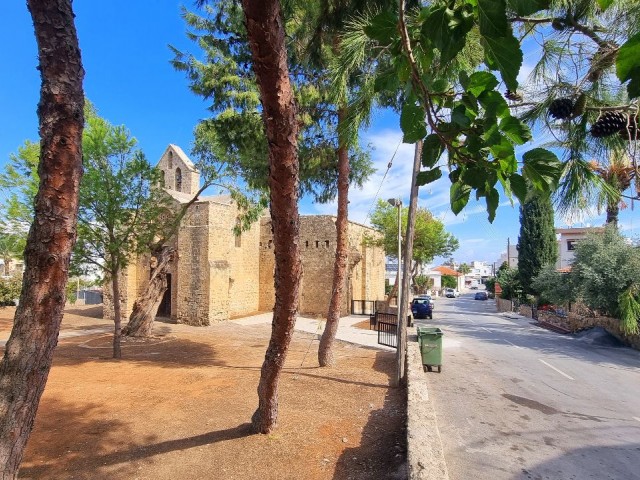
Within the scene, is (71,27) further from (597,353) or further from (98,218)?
(597,353)

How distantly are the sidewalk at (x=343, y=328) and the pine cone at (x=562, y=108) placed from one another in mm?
9427

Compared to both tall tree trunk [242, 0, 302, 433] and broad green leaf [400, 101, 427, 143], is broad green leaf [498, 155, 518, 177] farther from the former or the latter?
tall tree trunk [242, 0, 302, 433]

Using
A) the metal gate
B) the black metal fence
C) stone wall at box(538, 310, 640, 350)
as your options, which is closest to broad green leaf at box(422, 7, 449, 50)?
the metal gate

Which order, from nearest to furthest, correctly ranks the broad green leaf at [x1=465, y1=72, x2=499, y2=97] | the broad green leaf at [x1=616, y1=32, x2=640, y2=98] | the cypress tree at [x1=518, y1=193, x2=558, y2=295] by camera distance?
the broad green leaf at [x1=616, y1=32, x2=640, y2=98]
the broad green leaf at [x1=465, y1=72, x2=499, y2=97]
the cypress tree at [x1=518, y1=193, x2=558, y2=295]

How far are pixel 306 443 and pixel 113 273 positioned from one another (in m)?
8.11

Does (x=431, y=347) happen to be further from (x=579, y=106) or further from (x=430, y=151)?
(x=430, y=151)

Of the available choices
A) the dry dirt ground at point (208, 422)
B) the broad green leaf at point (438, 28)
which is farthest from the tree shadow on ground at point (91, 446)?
the broad green leaf at point (438, 28)

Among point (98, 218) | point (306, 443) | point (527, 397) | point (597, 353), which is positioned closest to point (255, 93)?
point (98, 218)

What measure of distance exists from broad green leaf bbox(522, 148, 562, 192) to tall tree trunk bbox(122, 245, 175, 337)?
1560cm

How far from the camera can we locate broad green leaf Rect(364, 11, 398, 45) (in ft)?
5.23

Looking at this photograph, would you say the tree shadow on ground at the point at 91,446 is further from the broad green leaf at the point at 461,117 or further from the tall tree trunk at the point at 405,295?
the broad green leaf at the point at 461,117

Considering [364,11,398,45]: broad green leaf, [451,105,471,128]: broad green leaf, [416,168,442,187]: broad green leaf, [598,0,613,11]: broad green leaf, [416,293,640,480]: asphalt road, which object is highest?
[364,11,398,45]: broad green leaf

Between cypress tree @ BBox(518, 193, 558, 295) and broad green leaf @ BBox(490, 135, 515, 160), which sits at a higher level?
cypress tree @ BBox(518, 193, 558, 295)

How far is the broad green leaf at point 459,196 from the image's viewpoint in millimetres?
1673
